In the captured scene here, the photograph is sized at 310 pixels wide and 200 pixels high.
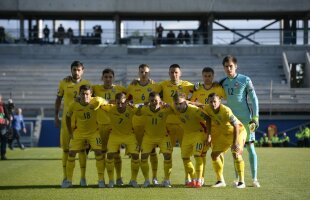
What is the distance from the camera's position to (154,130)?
12188 mm

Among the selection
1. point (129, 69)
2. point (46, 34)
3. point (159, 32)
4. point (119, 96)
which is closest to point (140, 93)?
point (119, 96)

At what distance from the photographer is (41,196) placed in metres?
10.4

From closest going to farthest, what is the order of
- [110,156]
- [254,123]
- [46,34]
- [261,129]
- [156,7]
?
[254,123] < [110,156] < [261,129] < [46,34] < [156,7]

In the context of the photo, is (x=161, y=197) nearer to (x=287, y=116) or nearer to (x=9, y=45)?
(x=287, y=116)

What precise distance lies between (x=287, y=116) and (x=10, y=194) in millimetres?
23964

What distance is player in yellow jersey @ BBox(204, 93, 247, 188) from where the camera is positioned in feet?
37.8

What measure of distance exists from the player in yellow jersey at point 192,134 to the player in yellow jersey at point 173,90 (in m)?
0.64

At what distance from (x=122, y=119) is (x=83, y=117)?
0.68m

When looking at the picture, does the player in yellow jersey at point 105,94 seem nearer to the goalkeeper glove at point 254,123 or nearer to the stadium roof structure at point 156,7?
the goalkeeper glove at point 254,123

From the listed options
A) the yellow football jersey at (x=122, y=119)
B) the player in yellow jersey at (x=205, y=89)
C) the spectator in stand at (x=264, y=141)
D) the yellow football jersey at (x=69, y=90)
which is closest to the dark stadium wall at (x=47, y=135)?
the spectator in stand at (x=264, y=141)

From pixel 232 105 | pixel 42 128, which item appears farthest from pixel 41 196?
pixel 42 128

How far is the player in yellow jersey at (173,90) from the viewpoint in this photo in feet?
41.2

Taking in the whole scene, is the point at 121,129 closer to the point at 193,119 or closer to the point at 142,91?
the point at 142,91

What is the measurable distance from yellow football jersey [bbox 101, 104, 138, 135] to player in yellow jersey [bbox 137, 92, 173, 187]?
0.57 feet
